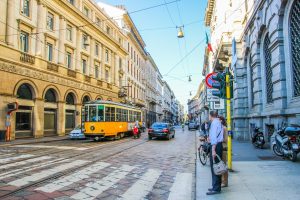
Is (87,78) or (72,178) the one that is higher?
(87,78)

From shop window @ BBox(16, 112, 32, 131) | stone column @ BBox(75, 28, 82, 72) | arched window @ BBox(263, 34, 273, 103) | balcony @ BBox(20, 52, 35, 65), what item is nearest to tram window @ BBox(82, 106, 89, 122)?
shop window @ BBox(16, 112, 32, 131)

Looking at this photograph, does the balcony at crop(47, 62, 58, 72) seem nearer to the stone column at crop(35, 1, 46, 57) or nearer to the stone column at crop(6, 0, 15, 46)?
the stone column at crop(35, 1, 46, 57)

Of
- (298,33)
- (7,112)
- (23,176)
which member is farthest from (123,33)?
(23,176)

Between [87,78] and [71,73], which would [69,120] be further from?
[87,78]

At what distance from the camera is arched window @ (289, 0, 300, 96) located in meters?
11.3

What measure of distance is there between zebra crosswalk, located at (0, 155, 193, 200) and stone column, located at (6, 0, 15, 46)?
14306 millimetres

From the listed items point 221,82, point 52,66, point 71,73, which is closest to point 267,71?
point 221,82

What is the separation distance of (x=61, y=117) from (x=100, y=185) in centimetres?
2277

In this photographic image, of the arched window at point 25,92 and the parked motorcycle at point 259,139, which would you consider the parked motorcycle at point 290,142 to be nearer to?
the parked motorcycle at point 259,139

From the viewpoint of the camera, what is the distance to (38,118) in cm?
2456

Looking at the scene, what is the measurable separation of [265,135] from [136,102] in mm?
41616

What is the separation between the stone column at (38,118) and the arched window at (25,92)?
0.67 metres

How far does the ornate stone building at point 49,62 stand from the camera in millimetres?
21609

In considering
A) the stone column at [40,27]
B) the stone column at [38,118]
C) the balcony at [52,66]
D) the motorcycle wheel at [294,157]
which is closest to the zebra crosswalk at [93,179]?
the motorcycle wheel at [294,157]
